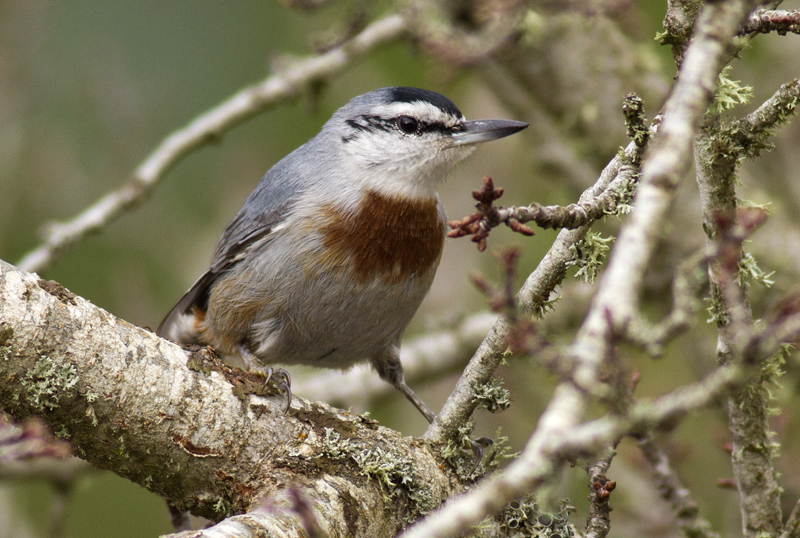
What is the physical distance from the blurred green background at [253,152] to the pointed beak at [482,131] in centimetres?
97

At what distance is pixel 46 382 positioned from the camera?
7.84 ft

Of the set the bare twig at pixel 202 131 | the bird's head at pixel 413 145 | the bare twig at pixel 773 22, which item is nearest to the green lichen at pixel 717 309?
the bare twig at pixel 773 22

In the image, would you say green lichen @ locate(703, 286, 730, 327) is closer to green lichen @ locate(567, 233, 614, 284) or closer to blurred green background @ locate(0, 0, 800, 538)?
green lichen @ locate(567, 233, 614, 284)

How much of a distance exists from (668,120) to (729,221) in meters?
0.45

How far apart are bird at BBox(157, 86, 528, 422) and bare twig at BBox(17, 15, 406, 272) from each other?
0.63 meters

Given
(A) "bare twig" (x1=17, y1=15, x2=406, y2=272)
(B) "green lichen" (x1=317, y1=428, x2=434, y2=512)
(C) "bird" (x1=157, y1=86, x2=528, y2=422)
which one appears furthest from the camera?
(A) "bare twig" (x1=17, y1=15, x2=406, y2=272)

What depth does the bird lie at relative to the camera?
3.88m

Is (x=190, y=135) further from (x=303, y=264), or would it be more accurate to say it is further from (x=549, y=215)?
(x=549, y=215)

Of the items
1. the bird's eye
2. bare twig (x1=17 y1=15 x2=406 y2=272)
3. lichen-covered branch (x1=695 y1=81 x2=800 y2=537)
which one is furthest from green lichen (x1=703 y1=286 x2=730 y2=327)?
→ bare twig (x1=17 y1=15 x2=406 y2=272)

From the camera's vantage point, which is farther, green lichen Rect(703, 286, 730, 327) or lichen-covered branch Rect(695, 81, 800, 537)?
green lichen Rect(703, 286, 730, 327)

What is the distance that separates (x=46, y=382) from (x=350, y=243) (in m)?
1.78

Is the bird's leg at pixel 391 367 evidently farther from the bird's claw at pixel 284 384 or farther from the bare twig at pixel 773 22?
the bare twig at pixel 773 22

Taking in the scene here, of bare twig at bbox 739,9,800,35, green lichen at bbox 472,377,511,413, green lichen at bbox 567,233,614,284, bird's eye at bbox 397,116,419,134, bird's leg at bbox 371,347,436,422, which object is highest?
bird's eye at bbox 397,116,419,134

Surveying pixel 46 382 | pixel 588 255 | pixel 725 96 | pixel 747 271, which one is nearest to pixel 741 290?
pixel 747 271
